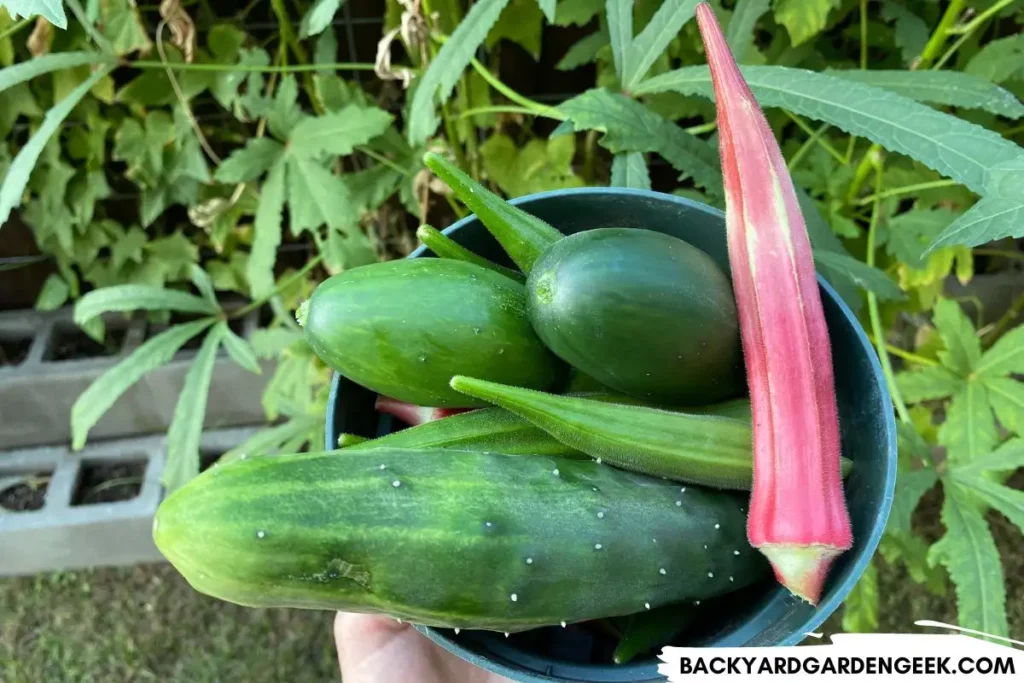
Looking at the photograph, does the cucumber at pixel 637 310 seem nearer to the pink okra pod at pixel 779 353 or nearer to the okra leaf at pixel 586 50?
the pink okra pod at pixel 779 353

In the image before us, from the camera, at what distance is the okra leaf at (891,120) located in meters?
0.58

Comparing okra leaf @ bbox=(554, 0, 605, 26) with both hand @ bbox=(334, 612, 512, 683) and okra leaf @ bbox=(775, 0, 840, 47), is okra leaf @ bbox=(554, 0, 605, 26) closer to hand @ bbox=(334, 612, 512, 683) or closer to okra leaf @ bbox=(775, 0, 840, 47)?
okra leaf @ bbox=(775, 0, 840, 47)

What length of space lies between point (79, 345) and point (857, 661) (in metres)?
1.56

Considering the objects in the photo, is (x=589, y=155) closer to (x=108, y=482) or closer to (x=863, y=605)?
(x=863, y=605)

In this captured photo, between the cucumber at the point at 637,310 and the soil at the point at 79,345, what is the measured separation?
130 cm

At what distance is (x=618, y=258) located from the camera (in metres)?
0.53

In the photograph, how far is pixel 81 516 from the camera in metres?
1.40

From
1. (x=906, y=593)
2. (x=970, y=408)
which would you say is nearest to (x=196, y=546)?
(x=970, y=408)

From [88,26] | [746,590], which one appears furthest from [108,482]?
[746,590]

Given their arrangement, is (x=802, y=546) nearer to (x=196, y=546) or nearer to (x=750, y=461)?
(x=750, y=461)

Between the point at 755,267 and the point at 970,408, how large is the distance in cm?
56

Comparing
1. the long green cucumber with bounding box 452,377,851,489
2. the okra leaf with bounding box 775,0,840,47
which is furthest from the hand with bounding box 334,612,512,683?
the okra leaf with bounding box 775,0,840,47

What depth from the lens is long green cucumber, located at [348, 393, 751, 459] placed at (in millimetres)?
552

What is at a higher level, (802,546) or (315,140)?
(315,140)
